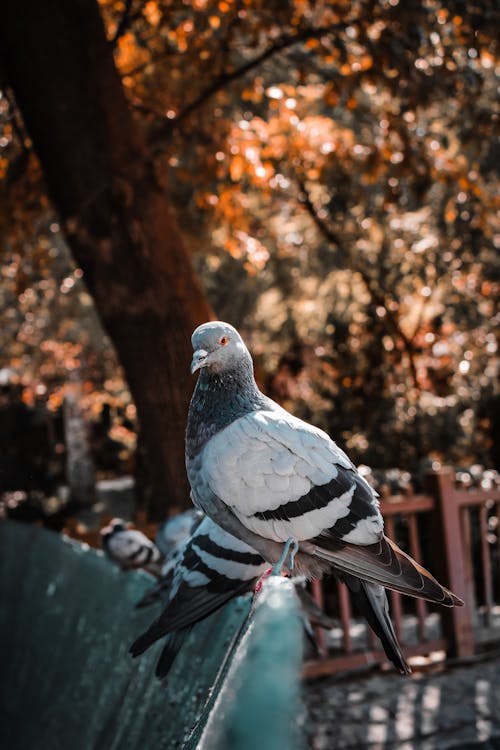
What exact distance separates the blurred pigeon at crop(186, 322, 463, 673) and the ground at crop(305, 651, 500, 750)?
3004 mm

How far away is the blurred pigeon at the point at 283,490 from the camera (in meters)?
1.73

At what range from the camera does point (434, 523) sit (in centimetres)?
648

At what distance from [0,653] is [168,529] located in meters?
2.12

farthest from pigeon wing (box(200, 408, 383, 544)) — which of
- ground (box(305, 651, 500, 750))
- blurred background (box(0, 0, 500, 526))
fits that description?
blurred background (box(0, 0, 500, 526))

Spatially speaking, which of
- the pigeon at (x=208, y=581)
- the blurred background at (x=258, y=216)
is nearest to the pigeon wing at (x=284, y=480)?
the pigeon at (x=208, y=581)

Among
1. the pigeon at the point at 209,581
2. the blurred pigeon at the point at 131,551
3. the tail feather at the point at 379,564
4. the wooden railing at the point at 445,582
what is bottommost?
the wooden railing at the point at 445,582

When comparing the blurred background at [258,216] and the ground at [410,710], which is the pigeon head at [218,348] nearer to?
the ground at [410,710]

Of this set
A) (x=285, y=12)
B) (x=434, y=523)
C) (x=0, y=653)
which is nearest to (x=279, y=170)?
(x=285, y=12)

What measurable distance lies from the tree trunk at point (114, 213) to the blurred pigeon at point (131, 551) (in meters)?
1.57

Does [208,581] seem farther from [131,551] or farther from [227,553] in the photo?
[131,551]

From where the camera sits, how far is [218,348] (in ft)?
5.95

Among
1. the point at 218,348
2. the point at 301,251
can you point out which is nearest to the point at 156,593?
the point at 218,348

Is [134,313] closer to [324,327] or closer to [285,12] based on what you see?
[285,12]

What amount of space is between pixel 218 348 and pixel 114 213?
149 inches
